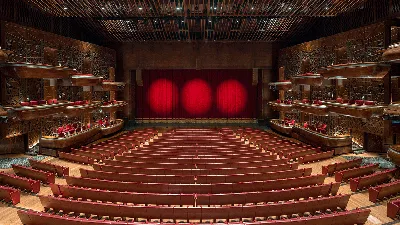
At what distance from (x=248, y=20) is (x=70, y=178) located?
1594cm

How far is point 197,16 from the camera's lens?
19.0m

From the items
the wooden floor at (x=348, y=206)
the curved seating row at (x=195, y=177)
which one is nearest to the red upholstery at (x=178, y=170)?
the curved seating row at (x=195, y=177)

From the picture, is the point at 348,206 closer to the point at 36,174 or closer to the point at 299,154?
the point at 299,154

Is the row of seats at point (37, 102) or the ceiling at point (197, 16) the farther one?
the ceiling at point (197, 16)

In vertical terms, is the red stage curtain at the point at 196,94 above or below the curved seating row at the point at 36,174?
above

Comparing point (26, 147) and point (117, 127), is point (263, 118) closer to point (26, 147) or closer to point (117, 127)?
point (117, 127)

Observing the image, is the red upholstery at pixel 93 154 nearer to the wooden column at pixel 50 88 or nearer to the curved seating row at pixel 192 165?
the curved seating row at pixel 192 165

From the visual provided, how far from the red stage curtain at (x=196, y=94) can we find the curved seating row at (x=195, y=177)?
1696 centimetres

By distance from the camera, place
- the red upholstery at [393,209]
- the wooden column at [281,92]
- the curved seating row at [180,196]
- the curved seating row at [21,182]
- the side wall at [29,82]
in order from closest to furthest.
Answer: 1. the red upholstery at [393,209]
2. the curved seating row at [180,196]
3. the curved seating row at [21,182]
4. the side wall at [29,82]
5. the wooden column at [281,92]

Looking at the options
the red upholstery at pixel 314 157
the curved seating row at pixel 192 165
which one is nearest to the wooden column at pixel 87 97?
the curved seating row at pixel 192 165

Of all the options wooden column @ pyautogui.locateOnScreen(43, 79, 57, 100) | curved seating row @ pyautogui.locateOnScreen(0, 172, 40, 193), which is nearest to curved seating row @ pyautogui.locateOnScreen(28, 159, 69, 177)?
curved seating row @ pyautogui.locateOnScreen(0, 172, 40, 193)

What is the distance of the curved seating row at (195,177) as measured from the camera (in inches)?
368

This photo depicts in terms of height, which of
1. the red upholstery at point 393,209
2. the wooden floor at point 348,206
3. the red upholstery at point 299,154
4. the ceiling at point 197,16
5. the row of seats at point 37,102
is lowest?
the wooden floor at point 348,206

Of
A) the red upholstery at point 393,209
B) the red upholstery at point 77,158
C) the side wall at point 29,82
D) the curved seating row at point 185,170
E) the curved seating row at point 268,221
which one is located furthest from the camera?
the side wall at point 29,82
